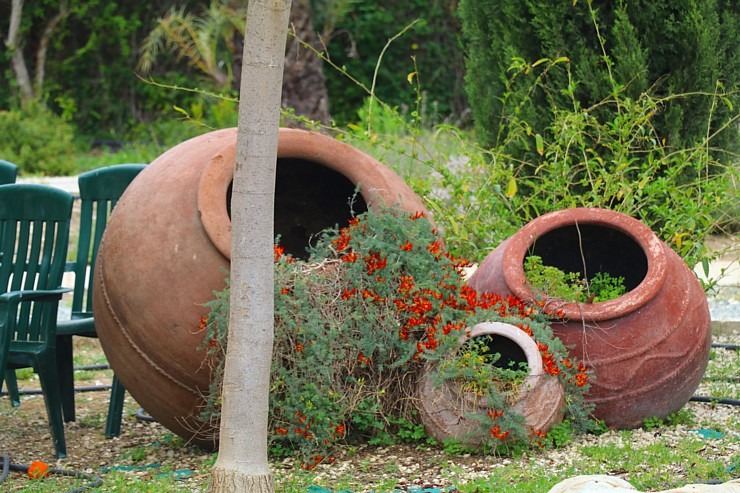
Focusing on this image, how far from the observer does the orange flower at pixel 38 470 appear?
4.02m

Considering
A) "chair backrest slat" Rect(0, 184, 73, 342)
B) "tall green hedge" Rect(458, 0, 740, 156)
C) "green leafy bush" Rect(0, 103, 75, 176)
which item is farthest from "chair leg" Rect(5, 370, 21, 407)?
"green leafy bush" Rect(0, 103, 75, 176)

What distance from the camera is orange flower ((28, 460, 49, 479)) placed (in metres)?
4.02

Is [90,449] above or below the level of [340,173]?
below

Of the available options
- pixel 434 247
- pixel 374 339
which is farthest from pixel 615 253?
pixel 374 339

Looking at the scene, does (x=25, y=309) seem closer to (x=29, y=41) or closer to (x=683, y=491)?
(x=683, y=491)

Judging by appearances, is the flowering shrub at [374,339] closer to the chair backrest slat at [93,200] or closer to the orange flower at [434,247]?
the orange flower at [434,247]

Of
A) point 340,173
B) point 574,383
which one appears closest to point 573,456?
point 574,383

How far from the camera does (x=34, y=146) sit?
13961 millimetres

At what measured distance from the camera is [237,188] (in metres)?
3.15

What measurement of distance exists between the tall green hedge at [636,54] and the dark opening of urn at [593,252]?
55.6 inches

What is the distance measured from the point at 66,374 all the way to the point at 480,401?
2237mm

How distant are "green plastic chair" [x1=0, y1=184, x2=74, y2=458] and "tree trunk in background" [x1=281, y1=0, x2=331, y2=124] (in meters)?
7.25

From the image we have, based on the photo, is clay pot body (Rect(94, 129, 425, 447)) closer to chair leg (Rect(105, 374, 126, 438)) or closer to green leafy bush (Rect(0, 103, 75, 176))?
chair leg (Rect(105, 374, 126, 438))

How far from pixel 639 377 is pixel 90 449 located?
2.42m
